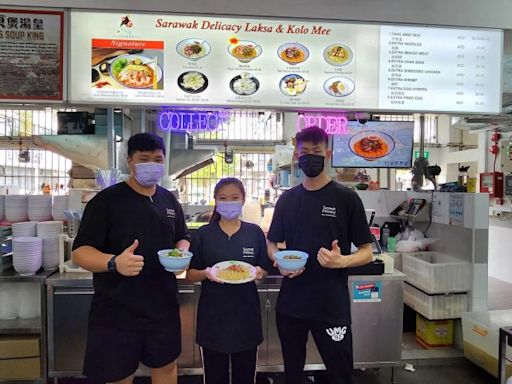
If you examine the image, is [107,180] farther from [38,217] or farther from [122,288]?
[122,288]

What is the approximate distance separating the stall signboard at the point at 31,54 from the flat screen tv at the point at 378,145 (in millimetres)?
3025

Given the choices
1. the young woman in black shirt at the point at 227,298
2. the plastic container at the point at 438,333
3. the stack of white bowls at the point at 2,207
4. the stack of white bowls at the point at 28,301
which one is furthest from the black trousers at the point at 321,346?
the stack of white bowls at the point at 2,207

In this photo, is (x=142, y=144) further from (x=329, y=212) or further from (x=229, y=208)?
(x=329, y=212)

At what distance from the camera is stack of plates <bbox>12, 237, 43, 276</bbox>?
2.73 m

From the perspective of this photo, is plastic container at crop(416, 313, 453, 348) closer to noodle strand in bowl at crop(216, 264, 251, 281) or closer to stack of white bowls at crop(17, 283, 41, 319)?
noodle strand in bowl at crop(216, 264, 251, 281)

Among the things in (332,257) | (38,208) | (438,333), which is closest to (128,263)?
(332,257)

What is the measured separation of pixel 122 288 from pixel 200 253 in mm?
434

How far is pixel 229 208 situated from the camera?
1945 millimetres

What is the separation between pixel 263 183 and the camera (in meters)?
13.4

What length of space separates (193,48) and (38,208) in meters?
2.00

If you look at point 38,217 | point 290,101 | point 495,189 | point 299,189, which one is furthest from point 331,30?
point 495,189

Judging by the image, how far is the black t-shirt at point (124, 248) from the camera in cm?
173

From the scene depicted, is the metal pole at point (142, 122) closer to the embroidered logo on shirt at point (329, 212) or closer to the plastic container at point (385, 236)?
the embroidered logo on shirt at point (329, 212)

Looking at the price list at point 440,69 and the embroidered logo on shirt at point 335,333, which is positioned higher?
the price list at point 440,69
